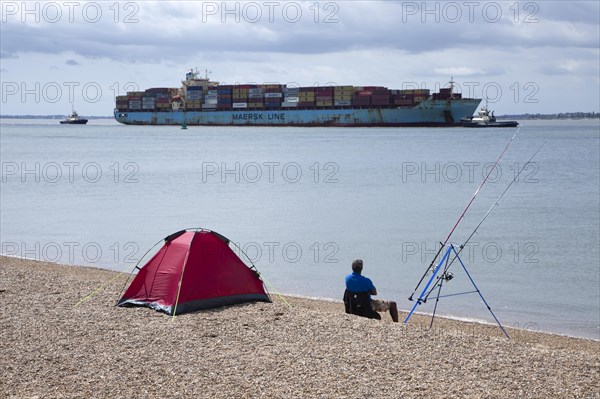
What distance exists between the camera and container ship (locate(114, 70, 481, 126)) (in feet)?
323

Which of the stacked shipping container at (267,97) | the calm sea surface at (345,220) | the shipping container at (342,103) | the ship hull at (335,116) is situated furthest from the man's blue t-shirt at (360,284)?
the shipping container at (342,103)

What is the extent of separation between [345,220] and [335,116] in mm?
81486

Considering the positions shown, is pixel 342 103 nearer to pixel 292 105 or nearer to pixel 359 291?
pixel 292 105

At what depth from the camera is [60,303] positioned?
9.12m

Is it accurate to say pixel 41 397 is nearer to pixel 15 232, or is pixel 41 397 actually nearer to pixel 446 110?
pixel 15 232

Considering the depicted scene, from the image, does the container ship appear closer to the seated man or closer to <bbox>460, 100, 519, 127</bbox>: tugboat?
<bbox>460, 100, 519, 127</bbox>: tugboat

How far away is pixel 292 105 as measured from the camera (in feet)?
353

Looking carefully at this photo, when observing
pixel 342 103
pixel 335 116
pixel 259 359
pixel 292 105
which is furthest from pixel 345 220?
pixel 292 105

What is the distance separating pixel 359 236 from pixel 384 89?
80.4 meters

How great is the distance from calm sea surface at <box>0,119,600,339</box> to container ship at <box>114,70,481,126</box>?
139 ft

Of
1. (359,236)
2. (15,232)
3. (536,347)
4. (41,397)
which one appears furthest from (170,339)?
(15,232)

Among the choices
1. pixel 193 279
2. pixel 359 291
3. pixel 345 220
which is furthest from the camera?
pixel 345 220

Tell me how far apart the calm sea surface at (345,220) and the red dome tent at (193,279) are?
3721mm

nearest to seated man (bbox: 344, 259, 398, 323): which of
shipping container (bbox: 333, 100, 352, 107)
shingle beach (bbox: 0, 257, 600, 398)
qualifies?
shingle beach (bbox: 0, 257, 600, 398)
